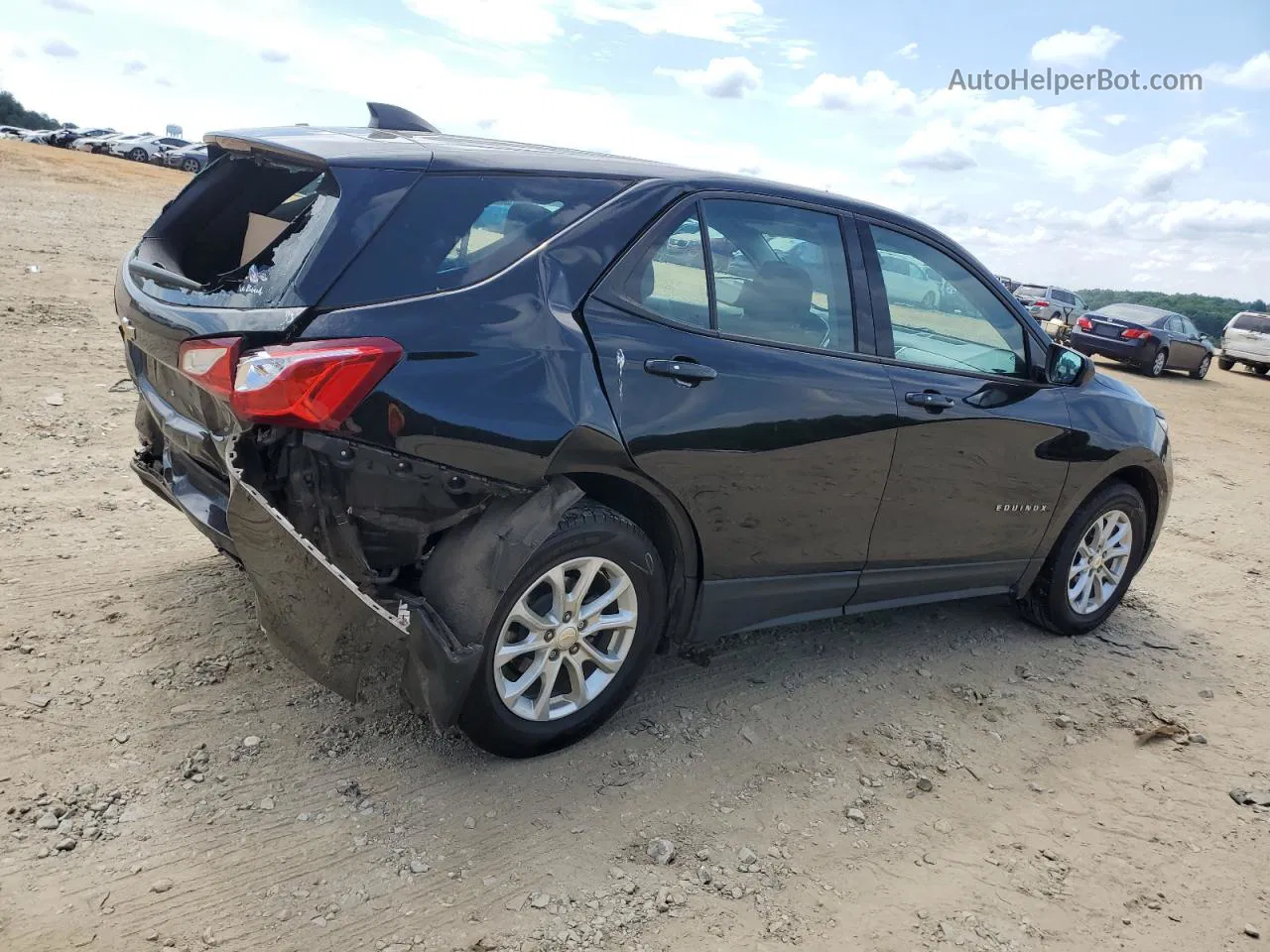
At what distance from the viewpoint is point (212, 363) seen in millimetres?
2707

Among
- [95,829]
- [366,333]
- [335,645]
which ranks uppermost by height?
[366,333]

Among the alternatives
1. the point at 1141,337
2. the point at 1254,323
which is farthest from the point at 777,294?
the point at 1254,323

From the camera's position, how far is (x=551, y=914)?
262 centimetres

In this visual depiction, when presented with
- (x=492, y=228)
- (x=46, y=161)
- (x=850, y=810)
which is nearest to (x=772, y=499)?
(x=850, y=810)

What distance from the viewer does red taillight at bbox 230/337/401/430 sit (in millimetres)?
2592

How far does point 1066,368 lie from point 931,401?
37.1 inches

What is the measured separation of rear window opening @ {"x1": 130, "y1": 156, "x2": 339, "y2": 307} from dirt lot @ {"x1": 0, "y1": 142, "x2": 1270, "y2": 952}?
3.72ft

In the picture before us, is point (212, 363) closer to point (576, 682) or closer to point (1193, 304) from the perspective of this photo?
point (576, 682)

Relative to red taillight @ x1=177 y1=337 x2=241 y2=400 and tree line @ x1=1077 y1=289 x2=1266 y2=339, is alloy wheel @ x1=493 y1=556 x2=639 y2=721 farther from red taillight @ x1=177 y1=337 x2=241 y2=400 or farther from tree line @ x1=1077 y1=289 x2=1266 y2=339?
tree line @ x1=1077 y1=289 x2=1266 y2=339

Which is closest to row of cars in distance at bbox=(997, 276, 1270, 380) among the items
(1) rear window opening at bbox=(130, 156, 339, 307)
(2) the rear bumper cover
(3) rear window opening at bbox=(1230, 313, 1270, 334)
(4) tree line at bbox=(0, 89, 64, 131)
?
(3) rear window opening at bbox=(1230, 313, 1270, 334)

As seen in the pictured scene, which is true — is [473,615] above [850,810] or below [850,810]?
above

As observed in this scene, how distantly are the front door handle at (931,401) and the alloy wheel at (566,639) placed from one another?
53.6 inches

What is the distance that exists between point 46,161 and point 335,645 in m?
33.2

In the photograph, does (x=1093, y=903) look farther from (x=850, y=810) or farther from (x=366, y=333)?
(x=366, y=333)
